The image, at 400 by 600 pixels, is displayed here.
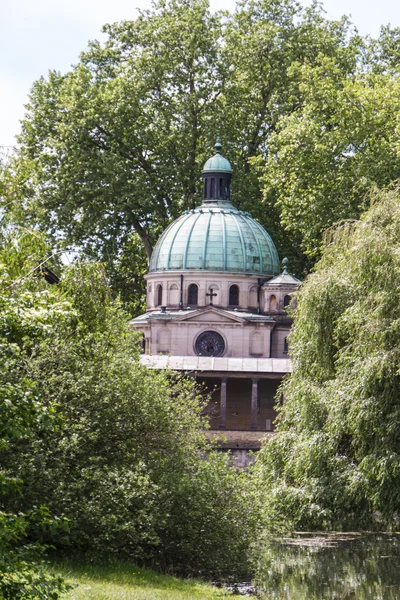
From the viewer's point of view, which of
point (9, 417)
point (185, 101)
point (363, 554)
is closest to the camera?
point (9, 417)

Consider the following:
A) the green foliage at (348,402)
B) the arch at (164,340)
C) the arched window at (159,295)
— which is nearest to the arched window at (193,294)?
the arched window at (159,295)

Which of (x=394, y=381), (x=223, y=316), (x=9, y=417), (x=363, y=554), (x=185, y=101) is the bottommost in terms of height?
(x=363, y=554)

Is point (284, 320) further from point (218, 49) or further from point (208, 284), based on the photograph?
point (218, 49)

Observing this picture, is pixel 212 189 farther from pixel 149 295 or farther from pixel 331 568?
pixel 331 568

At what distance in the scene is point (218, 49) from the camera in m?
68.1

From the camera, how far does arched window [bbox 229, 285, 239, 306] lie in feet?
233

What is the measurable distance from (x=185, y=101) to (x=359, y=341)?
39916mm

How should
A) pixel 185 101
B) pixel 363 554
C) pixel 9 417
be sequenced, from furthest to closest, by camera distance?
pixel 185 101, pixel 363 554, pixel 9 417

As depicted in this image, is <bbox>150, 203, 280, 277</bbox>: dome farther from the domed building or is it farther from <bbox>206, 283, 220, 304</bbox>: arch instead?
<bbox>206, 283, 220, 304</bbox>: arch

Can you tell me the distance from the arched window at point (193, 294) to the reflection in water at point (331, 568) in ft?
140

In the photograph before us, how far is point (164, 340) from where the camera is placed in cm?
6781

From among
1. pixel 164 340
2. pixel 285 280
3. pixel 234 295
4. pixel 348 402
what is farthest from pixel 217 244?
pixel 348 402

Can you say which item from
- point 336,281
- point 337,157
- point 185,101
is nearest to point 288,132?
point 337,157

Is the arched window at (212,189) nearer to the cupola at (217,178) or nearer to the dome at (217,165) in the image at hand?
the cupola at (217,178)
